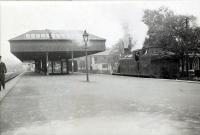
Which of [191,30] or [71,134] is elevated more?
[191,30]

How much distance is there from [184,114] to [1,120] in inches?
180

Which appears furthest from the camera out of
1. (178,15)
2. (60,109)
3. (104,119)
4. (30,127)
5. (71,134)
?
(178,15)

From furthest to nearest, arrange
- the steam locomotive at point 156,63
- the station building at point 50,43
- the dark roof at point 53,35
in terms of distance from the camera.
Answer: the dark roof at point 53,35
the station building at point 50,43
the steam locomotive at point 156,63

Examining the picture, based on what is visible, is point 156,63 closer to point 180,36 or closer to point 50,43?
point 180,36

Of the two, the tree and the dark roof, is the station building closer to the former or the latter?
the dark roof

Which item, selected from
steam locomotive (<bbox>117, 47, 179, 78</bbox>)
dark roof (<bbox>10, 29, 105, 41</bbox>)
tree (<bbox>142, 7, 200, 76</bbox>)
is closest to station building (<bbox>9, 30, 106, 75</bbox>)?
dark roof (<bbox>10, 29, 105, 41</bbox>)

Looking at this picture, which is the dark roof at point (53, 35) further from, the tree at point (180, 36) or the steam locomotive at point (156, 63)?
the tree at point (180, 36)

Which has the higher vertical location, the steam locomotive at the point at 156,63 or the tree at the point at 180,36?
the tree at the point at 180,36

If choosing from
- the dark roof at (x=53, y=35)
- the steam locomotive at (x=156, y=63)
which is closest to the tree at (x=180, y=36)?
the steam locomotive at (x=156, y=63)

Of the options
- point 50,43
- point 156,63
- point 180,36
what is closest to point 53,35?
point 50,43

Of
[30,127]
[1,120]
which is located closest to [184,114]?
[30,127]

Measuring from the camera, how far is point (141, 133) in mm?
5320

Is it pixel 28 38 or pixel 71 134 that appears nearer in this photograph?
pixel 71 134

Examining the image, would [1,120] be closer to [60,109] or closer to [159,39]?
[60,109]
